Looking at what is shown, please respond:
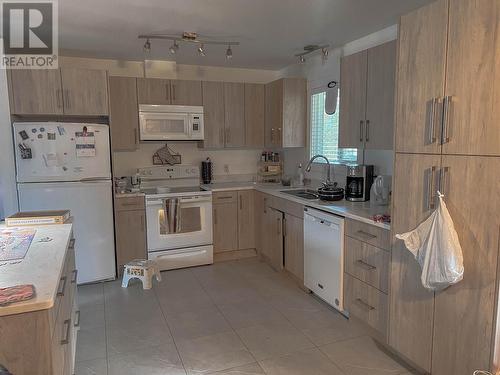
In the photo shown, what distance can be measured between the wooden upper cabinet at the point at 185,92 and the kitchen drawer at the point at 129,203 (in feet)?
3.98

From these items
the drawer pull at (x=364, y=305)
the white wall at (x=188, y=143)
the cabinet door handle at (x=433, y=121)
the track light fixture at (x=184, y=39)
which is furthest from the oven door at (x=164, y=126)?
the cabinet door handle at (x=433, y=121)

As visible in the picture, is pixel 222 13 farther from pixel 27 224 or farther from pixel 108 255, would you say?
pixel 108 255

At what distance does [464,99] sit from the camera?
1.81 metres

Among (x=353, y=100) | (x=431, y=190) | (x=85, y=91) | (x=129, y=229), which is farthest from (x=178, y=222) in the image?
(x=431, y=190)

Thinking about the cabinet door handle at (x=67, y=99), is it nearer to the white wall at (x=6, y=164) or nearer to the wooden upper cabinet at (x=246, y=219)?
the white wall at (x=6, y=164)

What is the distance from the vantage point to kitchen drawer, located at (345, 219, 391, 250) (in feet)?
8.05

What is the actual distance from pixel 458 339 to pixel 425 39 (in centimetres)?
160

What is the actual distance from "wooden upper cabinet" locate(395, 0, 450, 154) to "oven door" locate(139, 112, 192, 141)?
2.68 metres

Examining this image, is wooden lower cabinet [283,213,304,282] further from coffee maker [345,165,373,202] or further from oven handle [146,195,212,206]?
oven handle [146,195,212,206]

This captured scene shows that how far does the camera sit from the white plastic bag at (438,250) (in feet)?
6.05

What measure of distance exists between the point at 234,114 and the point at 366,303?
A: 2.80 m

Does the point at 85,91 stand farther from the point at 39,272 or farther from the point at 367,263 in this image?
the point at 367,263

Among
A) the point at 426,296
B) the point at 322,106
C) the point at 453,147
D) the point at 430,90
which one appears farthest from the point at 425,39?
the point at 322,106

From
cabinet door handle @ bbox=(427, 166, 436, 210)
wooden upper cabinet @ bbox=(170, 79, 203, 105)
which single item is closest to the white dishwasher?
cabinet door handle @ bbox=(427, 166, 436, 210)
